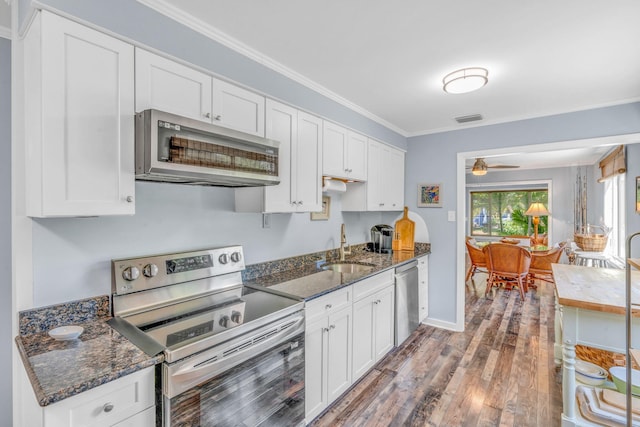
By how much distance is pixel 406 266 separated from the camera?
3.22 m

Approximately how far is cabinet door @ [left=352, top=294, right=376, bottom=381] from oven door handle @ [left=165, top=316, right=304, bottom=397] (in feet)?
2.45

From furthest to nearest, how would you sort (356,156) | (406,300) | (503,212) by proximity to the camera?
(503,212), (406,300), (356,156)

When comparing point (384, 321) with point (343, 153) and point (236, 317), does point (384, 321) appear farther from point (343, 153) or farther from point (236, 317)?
point (236, 317)

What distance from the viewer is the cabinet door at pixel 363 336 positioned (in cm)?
240

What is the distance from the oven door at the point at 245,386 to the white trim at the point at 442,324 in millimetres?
2436

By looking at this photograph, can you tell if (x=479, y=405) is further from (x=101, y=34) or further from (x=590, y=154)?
(x=590, y=154)

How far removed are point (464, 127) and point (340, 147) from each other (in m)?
1.74

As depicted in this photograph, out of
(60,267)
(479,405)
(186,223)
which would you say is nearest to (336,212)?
(186,223)

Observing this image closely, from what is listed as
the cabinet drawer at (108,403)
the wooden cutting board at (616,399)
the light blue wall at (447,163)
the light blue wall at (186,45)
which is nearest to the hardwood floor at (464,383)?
the wooden cutting board at (616,399)

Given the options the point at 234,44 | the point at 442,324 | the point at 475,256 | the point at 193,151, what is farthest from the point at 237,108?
the point at 475,256

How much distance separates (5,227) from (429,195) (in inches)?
145

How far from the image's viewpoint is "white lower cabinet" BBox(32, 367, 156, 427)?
98 cm

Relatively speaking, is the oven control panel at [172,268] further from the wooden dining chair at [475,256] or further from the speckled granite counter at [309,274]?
the wooden dining chair at [475,256]

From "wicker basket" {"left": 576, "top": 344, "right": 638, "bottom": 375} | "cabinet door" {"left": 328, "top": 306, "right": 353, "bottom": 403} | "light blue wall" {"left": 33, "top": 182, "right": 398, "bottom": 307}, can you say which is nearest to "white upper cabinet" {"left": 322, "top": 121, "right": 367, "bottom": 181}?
"light blue wall" {"left": 33, "top": 182, "right": 398, "bottom": 307}
